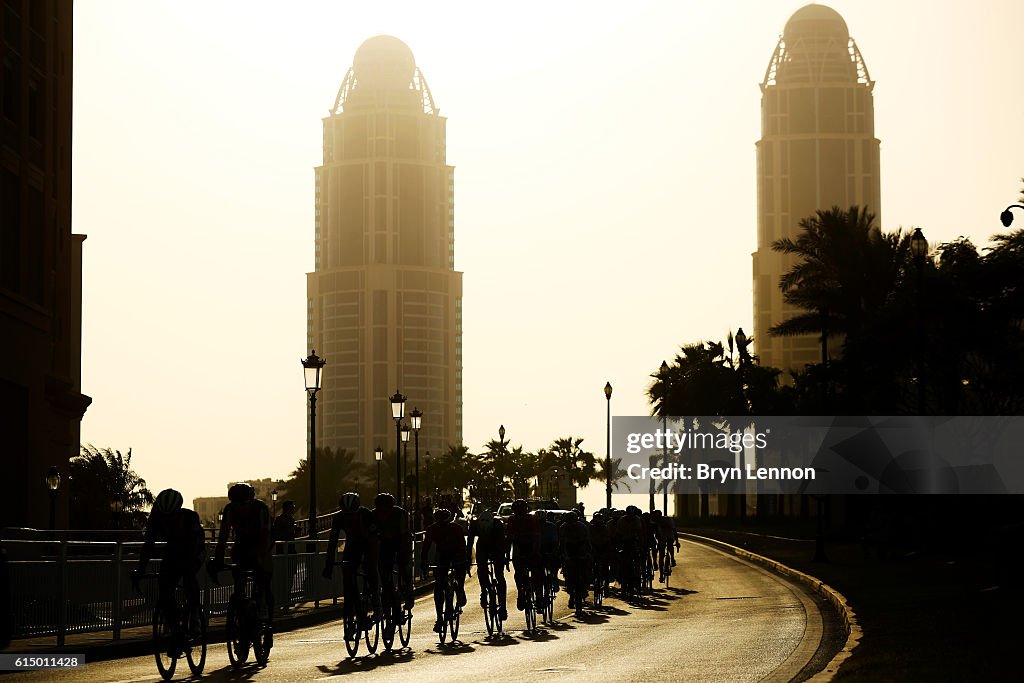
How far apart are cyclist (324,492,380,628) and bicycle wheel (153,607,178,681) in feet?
10.7

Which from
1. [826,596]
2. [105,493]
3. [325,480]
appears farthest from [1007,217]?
[325,480]

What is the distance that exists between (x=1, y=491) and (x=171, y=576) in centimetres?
2703

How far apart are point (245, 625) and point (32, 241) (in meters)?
30.3

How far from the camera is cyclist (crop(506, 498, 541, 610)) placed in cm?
2691

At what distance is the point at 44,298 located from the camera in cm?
4706

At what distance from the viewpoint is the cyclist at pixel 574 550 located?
30.6 meters

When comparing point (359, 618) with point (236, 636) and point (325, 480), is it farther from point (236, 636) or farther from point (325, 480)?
point (325, 480)

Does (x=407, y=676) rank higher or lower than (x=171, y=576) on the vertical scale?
lower

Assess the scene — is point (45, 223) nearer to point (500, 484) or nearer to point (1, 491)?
point (1, 491)

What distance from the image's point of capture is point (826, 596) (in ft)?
111

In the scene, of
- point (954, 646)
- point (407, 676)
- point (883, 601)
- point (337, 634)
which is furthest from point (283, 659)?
point (883, 601)

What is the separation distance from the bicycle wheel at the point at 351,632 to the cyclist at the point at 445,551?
95.5 inches

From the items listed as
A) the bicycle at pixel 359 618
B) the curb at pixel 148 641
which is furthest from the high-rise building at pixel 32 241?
the bicycle at pixel 359 618

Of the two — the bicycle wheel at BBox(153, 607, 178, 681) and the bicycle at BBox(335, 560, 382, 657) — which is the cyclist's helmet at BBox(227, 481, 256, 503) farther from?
the bicycle at BBox(335, 560, 382, 657)
